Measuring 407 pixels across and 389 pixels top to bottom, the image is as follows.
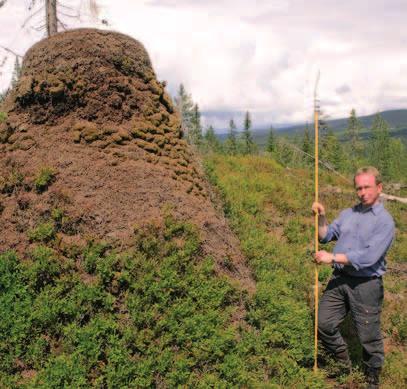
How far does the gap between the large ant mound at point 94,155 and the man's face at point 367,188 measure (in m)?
1.70

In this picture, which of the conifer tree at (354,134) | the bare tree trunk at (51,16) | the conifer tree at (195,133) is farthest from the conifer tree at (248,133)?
the bare tree trunk at (51,16)

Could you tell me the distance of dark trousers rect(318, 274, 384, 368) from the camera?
3.99 meters

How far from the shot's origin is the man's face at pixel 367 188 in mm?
3946

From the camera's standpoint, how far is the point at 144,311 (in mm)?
3848

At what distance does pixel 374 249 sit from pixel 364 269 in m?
0.26

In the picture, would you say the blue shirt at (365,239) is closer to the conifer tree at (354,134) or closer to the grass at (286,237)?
the grass at (286,237)

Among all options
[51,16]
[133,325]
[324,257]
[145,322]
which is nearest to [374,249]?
[324,257]

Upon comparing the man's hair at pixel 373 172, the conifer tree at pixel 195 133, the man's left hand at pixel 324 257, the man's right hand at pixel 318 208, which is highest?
the conifer tree at pixel 195 133

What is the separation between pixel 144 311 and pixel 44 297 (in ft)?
3.01

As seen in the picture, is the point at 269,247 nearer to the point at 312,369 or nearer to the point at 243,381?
the point at 312,369

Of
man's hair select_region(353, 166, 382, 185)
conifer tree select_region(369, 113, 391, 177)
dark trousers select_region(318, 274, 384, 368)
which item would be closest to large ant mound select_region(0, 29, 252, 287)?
dark trousers select_region(318, 274, 384, 368)

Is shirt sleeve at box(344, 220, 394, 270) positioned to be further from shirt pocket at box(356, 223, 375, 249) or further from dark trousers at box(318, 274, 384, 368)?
dark trousers at box(318, 274, 384, 368)

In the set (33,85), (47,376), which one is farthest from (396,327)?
(33,85)

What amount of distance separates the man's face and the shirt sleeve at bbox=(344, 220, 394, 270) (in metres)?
0.28
